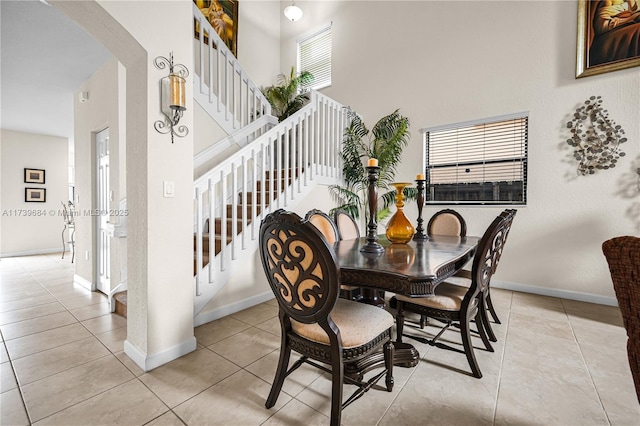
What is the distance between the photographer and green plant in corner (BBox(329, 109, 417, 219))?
4.13m

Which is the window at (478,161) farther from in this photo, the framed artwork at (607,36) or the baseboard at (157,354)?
the baseboard at (157,354)

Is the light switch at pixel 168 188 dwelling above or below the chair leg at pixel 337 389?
above

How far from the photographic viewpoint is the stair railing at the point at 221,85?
3.74 meters

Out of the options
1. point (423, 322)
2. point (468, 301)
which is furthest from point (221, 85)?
point (468, 301)

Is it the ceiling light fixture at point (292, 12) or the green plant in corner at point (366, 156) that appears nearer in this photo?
the green plant in corner at point (366, 156)

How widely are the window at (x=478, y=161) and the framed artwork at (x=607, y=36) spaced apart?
77cm

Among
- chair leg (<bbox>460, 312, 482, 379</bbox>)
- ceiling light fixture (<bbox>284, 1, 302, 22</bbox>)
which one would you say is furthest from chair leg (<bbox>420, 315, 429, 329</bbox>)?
ceiling light fixture (<bbox>284, 1, 302, 22</bbox>)

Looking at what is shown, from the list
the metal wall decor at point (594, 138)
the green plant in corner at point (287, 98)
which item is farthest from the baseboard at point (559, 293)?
the green plant in corner at point (287, 98)

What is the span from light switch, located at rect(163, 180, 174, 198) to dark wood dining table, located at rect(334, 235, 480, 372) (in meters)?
1.23

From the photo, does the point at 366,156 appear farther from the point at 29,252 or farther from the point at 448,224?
the point at 29,252

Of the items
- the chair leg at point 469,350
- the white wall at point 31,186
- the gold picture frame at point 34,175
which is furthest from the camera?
the gold picture frame at point 34,175

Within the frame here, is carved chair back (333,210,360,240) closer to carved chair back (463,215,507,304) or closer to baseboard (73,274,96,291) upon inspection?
carved chair back (463,215,507,304)

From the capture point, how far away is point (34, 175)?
6.50m

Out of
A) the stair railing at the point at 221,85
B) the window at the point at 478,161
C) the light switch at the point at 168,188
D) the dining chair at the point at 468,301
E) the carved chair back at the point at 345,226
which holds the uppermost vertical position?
the stair railing at the point at 221,85
